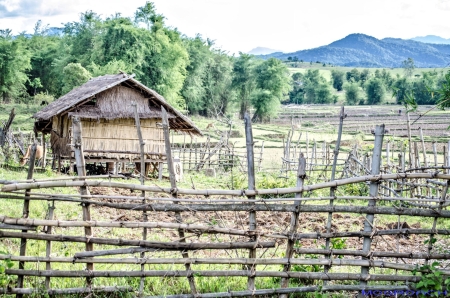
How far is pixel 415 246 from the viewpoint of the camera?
25.6ft

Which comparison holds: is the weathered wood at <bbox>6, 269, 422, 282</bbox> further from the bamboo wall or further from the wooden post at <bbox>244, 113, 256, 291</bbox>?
the bamboo wall

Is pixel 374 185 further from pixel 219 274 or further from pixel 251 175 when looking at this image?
pixel 219 274

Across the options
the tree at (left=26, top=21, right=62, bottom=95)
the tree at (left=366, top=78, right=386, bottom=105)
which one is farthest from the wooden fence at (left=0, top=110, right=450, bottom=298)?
the tree at (left=366, top=78, right=386, bottom=105)

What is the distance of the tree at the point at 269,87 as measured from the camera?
56.5 meters

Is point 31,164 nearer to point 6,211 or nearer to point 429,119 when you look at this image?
point 6,211

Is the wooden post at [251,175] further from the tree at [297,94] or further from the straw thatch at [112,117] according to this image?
the tree at [297,94]

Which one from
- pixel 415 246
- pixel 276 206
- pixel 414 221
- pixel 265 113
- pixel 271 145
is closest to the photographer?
pixel 276 206

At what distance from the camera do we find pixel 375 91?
78750 millimetres

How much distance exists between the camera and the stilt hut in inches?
712

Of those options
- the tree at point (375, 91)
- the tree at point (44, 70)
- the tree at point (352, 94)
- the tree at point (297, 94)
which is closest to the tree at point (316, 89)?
the tree at point (297, 94)

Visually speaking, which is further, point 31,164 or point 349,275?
point 31,164

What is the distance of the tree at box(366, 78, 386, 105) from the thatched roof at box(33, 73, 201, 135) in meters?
62.8

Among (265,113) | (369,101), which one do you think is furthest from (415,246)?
(369,101)

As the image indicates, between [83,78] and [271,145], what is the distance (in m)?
14.0
